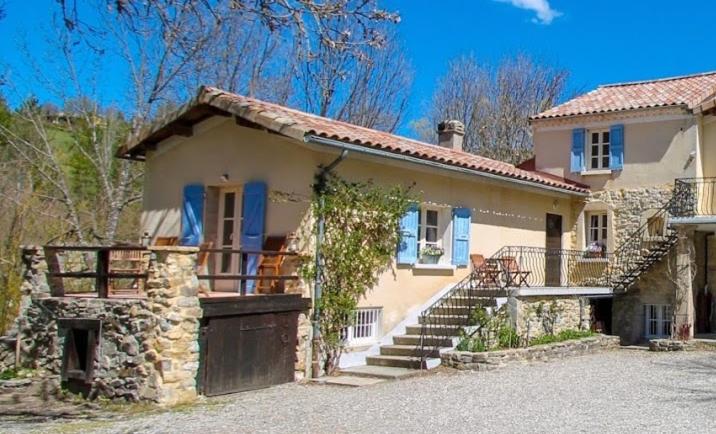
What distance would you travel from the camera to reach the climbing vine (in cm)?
1279

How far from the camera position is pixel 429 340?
13594 mm

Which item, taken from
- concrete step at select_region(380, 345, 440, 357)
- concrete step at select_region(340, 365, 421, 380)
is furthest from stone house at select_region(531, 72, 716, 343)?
concrete step at select_region(340, 365, 421, 380)

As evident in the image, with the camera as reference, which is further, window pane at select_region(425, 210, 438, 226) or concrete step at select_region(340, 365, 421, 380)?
window pane at select_region(425, 210, 438, 226)

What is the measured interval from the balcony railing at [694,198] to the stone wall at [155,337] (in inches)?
463

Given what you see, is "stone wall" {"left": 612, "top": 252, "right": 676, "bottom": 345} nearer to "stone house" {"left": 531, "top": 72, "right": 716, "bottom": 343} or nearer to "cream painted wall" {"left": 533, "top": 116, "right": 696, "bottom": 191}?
"stone house" {"left": 531, "top": 72, "right": 716, "bottom": 343}

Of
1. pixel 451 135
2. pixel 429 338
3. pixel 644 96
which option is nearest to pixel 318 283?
pixel 429 338

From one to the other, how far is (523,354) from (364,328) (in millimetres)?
3007

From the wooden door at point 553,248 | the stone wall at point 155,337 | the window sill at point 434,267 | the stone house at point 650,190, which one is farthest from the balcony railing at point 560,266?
the stone wall at point 155,337

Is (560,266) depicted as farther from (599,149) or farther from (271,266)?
(271,266)

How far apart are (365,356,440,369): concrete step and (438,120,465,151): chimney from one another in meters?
7.61

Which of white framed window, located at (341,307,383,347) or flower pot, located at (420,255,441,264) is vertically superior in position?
flower pot, located at (420,255,441,264)

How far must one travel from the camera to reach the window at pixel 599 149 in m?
19.8

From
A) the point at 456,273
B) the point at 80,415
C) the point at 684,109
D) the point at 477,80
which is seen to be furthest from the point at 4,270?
the point at 477,80

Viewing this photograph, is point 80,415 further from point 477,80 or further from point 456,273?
point 477,80
